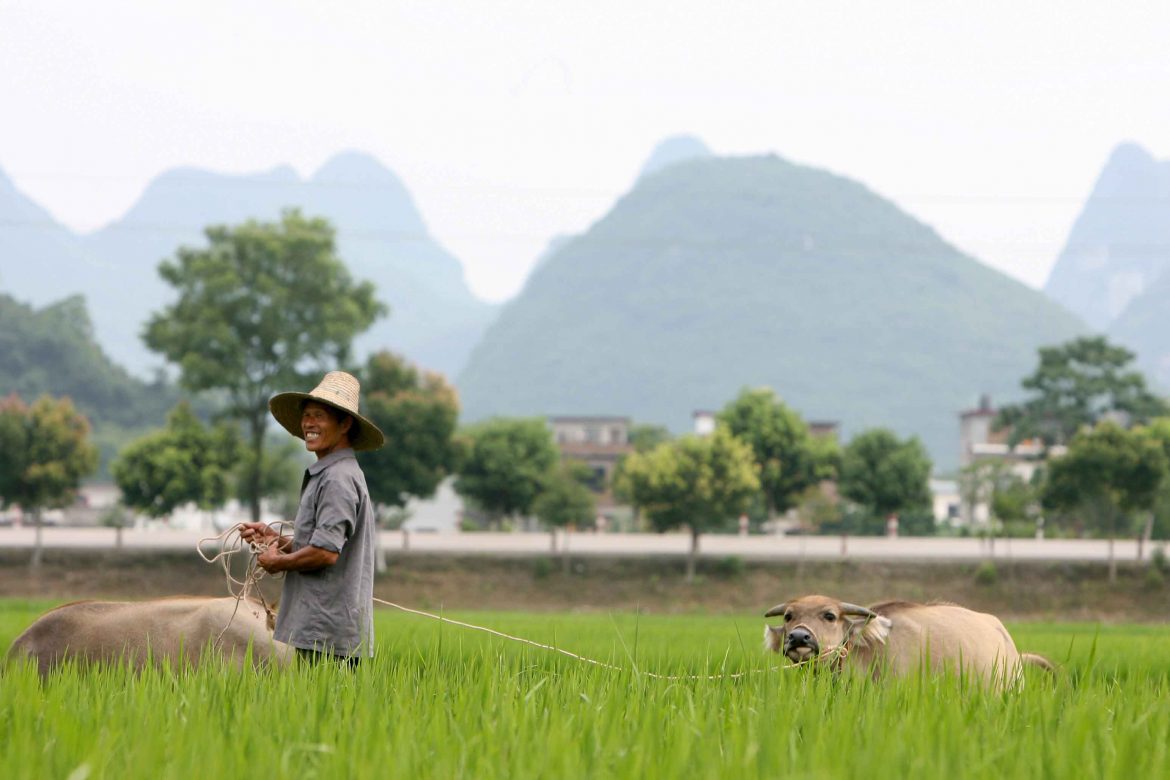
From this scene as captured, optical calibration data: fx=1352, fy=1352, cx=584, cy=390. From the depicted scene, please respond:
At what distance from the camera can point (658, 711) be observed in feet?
16.0

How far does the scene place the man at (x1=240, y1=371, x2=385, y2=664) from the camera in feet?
21.2

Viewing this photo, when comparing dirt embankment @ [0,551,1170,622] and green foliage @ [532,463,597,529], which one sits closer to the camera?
dirt embankment @ [0,551,1170,622]

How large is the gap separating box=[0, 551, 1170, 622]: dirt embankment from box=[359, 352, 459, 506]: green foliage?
254 cm

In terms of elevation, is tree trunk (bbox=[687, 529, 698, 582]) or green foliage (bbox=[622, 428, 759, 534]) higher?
green foliage (bbox=[622, 428, 759, 534])

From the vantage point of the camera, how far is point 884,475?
5094 centimetres

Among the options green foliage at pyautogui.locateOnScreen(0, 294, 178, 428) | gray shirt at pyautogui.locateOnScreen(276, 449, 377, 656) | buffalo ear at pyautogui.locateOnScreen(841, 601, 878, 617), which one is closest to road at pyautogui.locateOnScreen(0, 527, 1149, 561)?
buffalo ear at pyautogui.locateOnScreen(841, 601, 878, 617)

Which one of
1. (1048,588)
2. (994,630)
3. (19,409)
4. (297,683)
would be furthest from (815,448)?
(297,683)

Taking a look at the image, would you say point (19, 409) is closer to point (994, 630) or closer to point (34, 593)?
point (34, 593)

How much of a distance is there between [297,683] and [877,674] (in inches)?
147

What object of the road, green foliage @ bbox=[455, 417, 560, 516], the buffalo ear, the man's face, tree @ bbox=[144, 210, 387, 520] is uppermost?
tree @ bbox=[144, 210, 387, 520]

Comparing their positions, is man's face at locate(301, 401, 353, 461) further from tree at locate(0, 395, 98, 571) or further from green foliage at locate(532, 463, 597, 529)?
green foliage at locate(532, 463, 597, 529)

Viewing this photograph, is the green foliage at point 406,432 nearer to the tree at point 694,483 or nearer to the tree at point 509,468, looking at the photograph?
the tree at point 694,483

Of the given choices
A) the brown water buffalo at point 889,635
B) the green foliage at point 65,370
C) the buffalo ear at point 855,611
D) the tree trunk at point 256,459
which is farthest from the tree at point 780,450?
the green foliage at point 65,370

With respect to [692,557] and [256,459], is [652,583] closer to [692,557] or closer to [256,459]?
[692,557]
